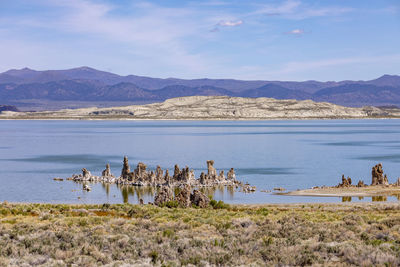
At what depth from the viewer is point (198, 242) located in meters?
18.7

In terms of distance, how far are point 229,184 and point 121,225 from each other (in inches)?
1536

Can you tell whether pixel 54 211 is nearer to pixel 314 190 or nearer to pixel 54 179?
pixel 314 190

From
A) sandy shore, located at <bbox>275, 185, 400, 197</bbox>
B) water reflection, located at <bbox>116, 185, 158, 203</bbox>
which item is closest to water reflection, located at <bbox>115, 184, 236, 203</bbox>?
water reflection, located at <bbox>116, 185, 158, 203</bbox>

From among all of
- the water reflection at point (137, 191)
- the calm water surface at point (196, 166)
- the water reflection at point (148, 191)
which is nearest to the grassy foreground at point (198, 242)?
the calm water surface at point (196, 166)

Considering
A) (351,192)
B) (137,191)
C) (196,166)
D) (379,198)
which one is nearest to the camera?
(379,198)

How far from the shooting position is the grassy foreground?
16250 millimetres

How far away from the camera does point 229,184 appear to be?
61.4 m

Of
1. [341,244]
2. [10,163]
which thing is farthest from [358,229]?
[10,163]

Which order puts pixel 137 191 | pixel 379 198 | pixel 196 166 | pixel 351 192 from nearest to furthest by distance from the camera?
pixel 379 198 → pixel 351 192 → pixel 137 191 → pixel 196 166

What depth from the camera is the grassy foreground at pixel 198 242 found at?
53.3 feet

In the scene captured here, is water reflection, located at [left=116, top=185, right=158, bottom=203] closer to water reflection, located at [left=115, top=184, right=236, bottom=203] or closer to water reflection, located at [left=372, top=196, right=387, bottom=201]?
water reflection, located at [left=115, top=184, right=236, bottom=203]

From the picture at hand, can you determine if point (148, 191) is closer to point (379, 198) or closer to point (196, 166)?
point (379, 198)

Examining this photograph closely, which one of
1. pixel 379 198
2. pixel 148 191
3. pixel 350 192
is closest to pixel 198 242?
pixel 379 198

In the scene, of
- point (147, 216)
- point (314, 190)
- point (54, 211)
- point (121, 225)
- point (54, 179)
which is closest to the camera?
point (121, 225)
